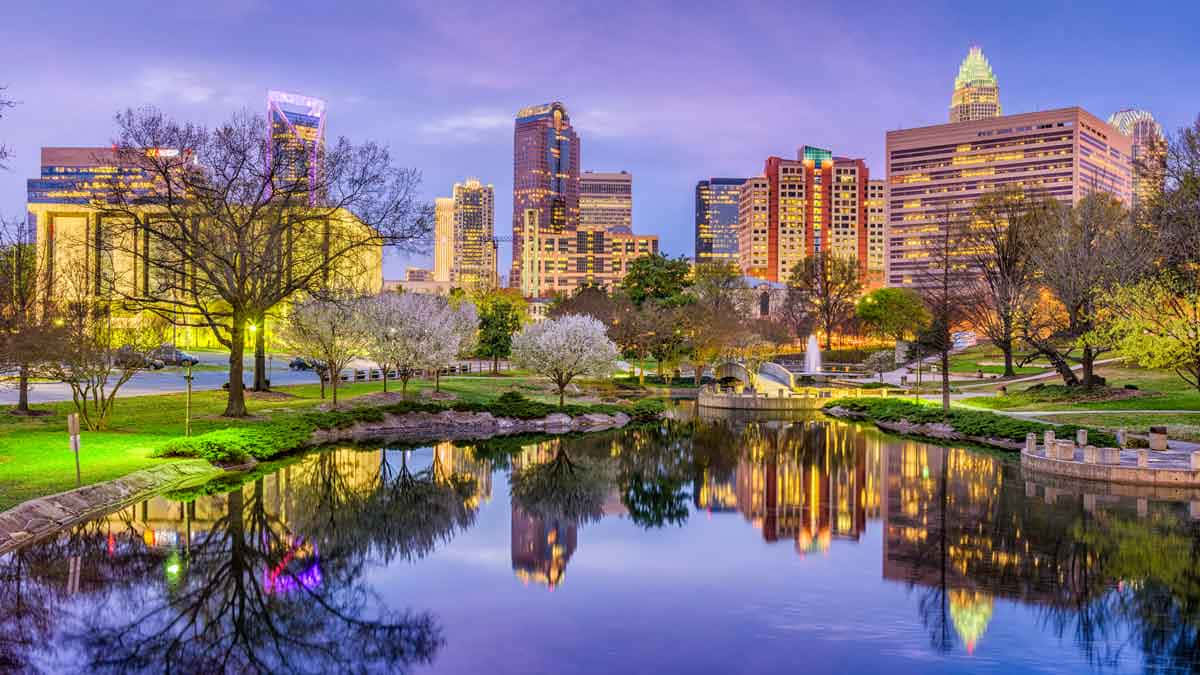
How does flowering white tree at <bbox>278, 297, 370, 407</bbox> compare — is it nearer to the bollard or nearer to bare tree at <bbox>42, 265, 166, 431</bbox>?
bare tree at <bbox>42, 265, 166, 431</bbox>

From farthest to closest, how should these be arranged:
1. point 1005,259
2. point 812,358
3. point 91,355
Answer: point 812,358, point 1005,259, point 91,355

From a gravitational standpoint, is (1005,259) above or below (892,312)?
above

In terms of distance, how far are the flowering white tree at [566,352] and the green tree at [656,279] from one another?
3651 cm

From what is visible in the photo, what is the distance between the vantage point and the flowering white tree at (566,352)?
2144 inches

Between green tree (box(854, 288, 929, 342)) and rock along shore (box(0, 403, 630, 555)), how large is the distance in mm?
69054

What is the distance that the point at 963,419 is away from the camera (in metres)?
43.8

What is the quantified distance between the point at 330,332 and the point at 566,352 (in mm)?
14609

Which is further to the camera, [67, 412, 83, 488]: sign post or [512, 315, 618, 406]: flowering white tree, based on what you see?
[512, 315, 618, 406]: flowering white tree

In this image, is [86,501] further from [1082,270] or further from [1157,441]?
[1082,270]

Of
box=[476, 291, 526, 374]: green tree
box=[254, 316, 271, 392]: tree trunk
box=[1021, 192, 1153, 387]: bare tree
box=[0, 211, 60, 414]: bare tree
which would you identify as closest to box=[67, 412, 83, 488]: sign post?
box=[0, 211, 60, 414]: bare tree

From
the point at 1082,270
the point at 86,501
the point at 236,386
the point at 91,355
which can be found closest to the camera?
the point at 86,501

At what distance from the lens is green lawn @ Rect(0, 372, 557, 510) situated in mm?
23062

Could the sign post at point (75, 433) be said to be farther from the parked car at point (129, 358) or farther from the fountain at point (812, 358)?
the fountain at point (812, 358)

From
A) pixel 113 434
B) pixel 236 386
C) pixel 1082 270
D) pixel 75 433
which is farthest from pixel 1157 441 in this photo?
pixel 113 434
